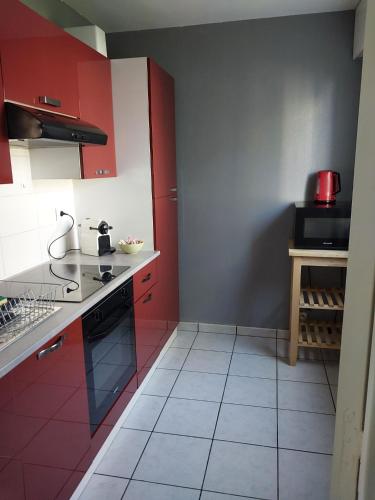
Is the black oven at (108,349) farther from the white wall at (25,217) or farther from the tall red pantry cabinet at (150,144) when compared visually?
the white wall at (25,217)

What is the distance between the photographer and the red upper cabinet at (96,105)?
2189mm

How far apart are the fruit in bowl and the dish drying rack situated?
0.87 metres

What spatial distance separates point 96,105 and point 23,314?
138 centimetres

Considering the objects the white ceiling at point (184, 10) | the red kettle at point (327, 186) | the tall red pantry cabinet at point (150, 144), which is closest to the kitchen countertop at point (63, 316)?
the tall red pantry cabinet at point (150, 144)

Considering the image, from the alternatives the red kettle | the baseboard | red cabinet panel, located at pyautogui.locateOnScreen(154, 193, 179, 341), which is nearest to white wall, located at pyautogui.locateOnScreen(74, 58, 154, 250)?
red cabinet panel, located at pyautogui.locateOnScreen(154, 193, 179, 341)

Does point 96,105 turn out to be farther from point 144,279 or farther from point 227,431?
point 227,431

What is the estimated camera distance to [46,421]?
142 cm

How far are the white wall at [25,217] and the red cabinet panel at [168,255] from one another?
26.2 inches

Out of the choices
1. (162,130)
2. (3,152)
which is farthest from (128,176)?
(3,152)

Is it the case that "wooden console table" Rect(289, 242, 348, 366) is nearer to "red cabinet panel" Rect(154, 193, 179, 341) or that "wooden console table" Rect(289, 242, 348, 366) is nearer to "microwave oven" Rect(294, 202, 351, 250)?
"microwave oven" Rect(294, 202, 351, 250)

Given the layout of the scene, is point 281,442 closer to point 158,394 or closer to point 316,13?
point 158,394

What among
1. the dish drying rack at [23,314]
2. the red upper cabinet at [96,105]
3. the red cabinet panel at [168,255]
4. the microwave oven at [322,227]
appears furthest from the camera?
the red cabinet panel at [168,255]

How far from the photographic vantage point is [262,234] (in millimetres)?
3150

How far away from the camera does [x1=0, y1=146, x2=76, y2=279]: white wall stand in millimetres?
2043
